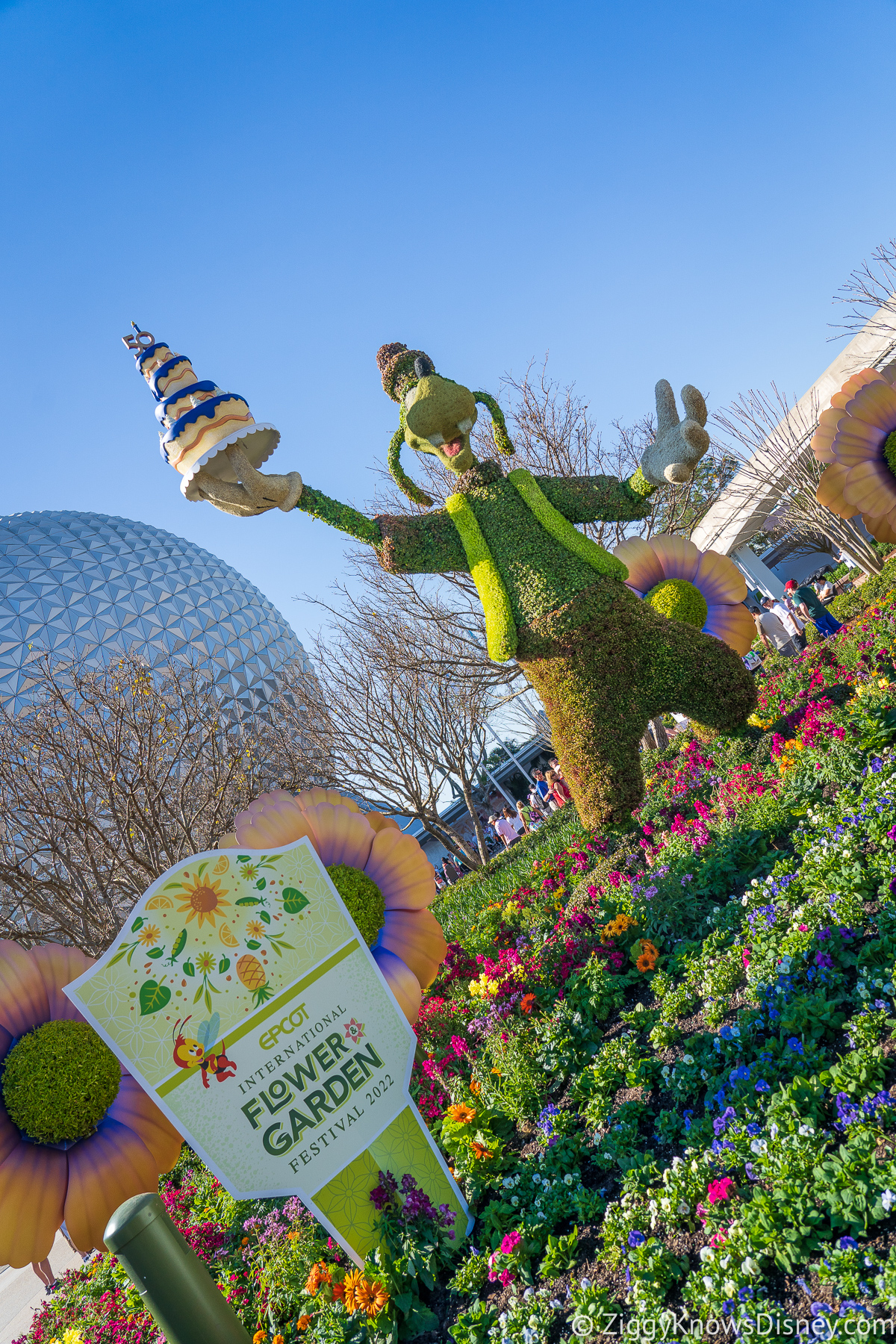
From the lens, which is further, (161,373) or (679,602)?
(679,602)

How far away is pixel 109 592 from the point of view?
70.5ft

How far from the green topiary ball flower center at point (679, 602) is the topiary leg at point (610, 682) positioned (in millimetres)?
492

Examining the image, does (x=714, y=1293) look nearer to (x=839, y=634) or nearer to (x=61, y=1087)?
(x=61, y=1087)

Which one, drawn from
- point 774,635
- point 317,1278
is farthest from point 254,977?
point 774,635

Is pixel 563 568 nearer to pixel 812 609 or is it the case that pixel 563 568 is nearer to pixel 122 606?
Answer: pixel 812 609

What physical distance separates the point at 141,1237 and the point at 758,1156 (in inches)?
85.5

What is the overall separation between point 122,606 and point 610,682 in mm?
19847

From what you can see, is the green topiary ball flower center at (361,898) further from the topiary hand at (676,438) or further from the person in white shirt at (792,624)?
the person in white shirt at (792,624)

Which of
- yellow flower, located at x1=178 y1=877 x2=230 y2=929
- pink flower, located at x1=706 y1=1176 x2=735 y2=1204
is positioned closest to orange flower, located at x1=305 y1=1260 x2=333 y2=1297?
yellow flower, located at x1=178 y1=877 x2=230 y2=929

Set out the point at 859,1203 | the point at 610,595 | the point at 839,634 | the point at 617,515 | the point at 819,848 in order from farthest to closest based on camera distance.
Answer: the point at 839,634, the point at 617,515, the point at 610,595, the point at 819,848, the point at 859,1203

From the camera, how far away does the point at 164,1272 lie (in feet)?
8.25

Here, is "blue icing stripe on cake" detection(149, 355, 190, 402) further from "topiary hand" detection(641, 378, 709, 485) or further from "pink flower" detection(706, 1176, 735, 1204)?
"pink flower" detection(706, 1176, 735, 1204)

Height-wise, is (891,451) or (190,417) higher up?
(190,417)

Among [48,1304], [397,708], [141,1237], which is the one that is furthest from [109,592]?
[141,1237]
